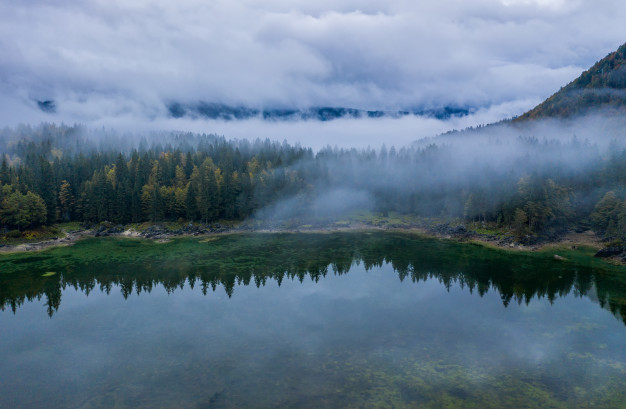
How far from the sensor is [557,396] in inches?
981

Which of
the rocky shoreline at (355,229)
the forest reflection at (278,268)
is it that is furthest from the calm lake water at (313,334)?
the rocky shoreline at (355,229)

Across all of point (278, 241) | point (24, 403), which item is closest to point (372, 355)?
point (24, 403)

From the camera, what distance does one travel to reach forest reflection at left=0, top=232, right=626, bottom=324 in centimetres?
5078

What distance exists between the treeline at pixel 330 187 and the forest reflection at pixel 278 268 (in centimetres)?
2271

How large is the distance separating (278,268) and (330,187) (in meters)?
88.6

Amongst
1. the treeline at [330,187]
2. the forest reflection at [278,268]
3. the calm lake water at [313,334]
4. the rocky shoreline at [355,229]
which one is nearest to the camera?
the calm lake water at [313,334]

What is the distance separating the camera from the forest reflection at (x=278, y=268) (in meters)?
50.8

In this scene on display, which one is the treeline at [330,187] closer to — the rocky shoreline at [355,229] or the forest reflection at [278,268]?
the rocky shoreline at [355,229]

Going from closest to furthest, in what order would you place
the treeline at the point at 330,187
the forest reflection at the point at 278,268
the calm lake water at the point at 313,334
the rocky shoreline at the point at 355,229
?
the calm lake water at the point at 313,334 < the forest reflection at the point at 278,268 < the rocky shoreline at the point at 355,229 < the treeline at the point at 330,187

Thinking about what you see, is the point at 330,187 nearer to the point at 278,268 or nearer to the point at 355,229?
the point at 355,229

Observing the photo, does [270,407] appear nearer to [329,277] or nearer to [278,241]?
[329,277]

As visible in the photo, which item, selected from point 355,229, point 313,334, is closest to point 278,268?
point 313,334

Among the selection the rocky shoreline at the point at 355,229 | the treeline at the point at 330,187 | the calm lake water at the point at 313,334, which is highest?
the treeline at the point at 330,187

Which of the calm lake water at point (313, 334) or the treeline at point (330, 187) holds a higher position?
the treeline at point (330, 187)
